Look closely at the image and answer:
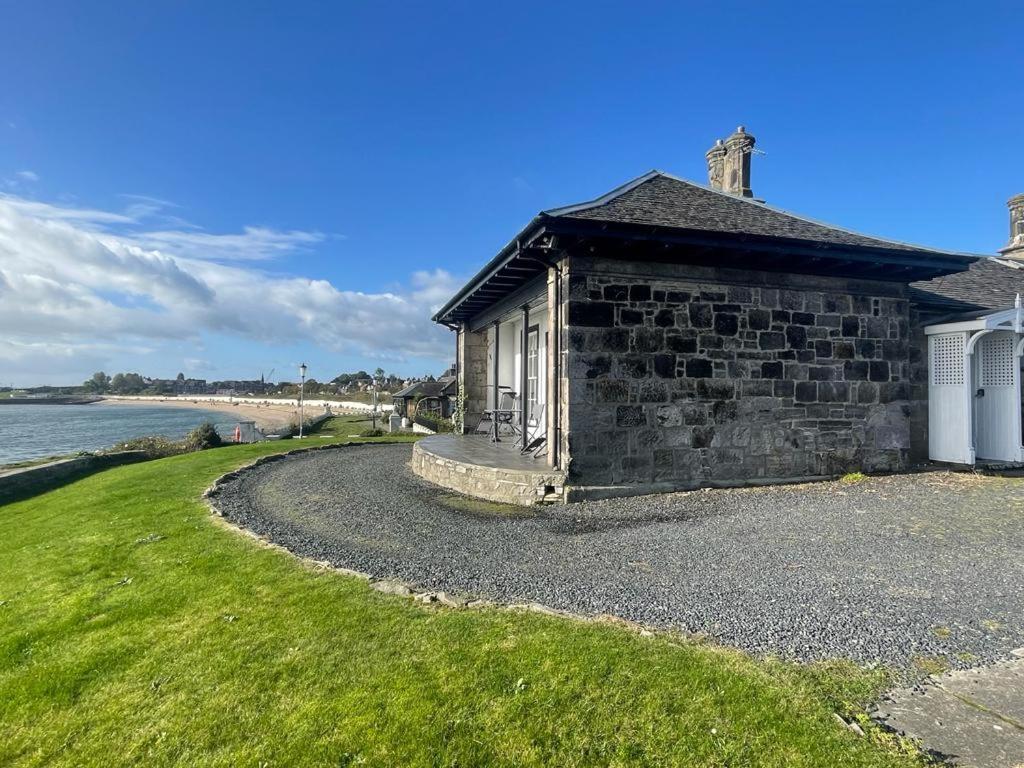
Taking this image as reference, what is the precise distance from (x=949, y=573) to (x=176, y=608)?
19.2 ft

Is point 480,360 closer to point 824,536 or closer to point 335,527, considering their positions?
point 335,527

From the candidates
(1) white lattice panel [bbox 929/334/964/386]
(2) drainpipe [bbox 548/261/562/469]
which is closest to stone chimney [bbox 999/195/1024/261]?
(1) white lattice panel [bbox 929/334/964/386]

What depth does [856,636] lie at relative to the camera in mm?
3219

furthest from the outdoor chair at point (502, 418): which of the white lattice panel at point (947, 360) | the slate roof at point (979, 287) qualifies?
the slate roof at point (979, 287)

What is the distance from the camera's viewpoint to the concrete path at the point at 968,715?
7.16 ft

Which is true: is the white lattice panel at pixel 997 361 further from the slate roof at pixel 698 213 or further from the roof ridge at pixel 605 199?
the roof ridge at pixel 605 199

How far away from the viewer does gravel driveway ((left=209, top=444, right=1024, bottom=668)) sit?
11.1 feet

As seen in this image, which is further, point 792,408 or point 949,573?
point 792,408

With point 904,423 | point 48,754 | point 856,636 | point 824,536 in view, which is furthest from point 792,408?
point 48,754

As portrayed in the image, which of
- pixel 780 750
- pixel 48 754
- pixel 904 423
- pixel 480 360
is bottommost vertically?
pixel 48 754

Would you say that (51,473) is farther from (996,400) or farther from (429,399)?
(996,400)

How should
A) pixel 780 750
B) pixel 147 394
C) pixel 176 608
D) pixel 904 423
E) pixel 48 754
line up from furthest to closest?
pixel 147 394, pixel 904 423, pixel 176 608, pixel 48 754, pixel 780 750

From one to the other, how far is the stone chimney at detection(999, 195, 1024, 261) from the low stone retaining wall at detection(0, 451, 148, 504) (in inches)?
983

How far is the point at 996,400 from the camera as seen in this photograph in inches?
349
